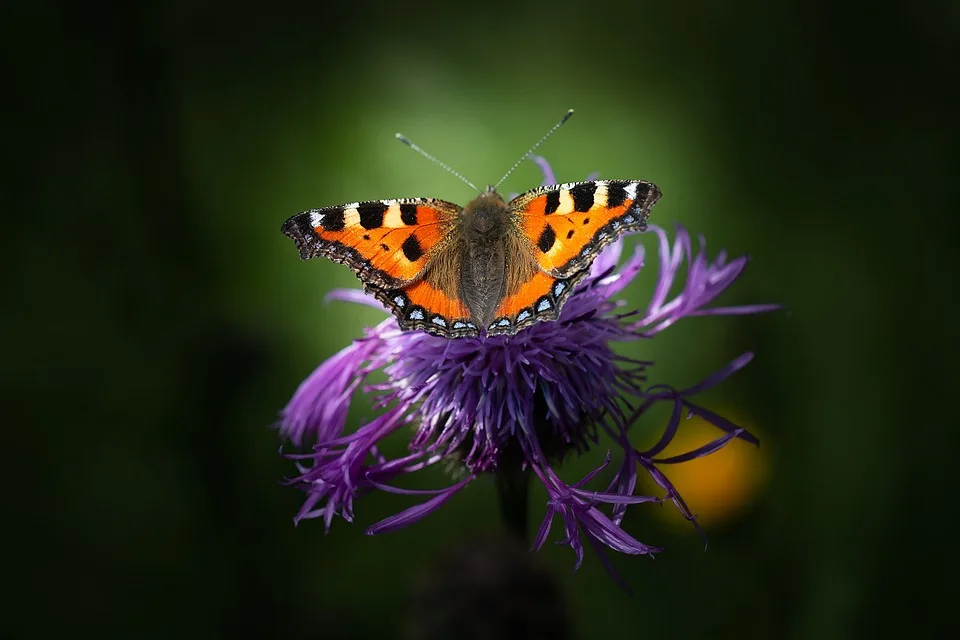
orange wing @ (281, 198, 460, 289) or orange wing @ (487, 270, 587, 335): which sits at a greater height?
orange wing @ (281, 198, 460, 289)

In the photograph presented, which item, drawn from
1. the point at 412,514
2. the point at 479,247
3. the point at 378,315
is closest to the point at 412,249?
the point at 479,247

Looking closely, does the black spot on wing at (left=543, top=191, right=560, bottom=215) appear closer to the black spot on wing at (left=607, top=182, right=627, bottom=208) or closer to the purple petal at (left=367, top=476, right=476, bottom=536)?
the black spot on wing at (left=607, top=182, right=627, bottom=208)

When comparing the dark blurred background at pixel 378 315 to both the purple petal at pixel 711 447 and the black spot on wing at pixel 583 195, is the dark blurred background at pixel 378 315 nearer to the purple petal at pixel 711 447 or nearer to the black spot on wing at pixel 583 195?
the purple petal at pixel 711 447

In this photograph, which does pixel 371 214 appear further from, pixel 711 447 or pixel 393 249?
pixel 711 447

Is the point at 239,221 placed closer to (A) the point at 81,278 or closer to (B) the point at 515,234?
(A) the point at 81,278

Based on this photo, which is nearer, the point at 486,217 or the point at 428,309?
the point at 428,309

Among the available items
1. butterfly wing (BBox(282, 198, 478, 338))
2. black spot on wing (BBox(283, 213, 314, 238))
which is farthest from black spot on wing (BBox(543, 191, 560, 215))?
black spot on wing (BBox(283, 213, 314, 238))

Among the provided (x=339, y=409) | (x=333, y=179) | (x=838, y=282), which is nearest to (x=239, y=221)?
(x=333, y=179)
